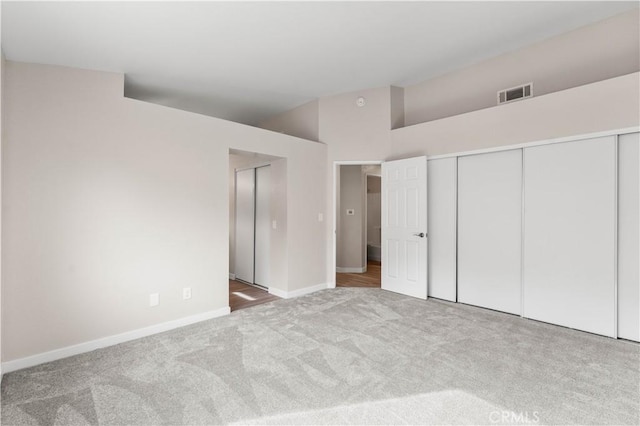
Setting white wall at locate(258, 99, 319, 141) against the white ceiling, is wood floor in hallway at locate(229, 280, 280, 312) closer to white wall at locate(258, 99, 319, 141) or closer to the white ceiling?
white wall at locate(258, 99, 319, 141)

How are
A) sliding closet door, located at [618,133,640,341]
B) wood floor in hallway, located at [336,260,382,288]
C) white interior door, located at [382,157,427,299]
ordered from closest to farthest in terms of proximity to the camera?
sliding closet door, located at [618,133,640,341] < white interior door, located at [382,157,427,299] < wood floor in hallway, located at [336,260,382,288]

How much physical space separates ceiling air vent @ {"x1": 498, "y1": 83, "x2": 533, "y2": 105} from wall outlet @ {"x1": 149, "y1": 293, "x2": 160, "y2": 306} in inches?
181

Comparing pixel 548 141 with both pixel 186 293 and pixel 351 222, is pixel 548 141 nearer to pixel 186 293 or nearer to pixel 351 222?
pixel 351 222

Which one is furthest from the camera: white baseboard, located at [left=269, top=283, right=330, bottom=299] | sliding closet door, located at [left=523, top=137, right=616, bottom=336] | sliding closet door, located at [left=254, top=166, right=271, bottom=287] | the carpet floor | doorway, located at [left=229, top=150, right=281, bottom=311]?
sliding closet door, located at [left=254, top=166, right=271, bottom=287]

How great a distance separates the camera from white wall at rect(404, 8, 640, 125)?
3.10 metres

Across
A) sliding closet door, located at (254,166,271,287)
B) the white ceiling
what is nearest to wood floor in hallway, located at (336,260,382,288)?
sliding closet door, located at (254,166,271,287)

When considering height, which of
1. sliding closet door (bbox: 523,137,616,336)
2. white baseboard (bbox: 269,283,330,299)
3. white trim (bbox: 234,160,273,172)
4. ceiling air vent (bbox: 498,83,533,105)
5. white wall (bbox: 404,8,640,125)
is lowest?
white baseboard (bbox: 269,283,330,299)

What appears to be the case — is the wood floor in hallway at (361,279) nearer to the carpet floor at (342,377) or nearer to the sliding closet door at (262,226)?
the sliding closet door at (262,226)

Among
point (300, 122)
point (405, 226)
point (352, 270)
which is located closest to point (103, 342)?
point (405, 226)

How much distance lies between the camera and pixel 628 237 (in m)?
3.00

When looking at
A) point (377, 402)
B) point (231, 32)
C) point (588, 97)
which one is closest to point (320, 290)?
point (377, 402)

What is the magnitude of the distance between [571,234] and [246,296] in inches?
162

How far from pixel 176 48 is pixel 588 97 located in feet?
13.7

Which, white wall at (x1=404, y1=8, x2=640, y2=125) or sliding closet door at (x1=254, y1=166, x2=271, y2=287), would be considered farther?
sliding closet door at (x1=254, y1=166, x2=271, y2=287)
